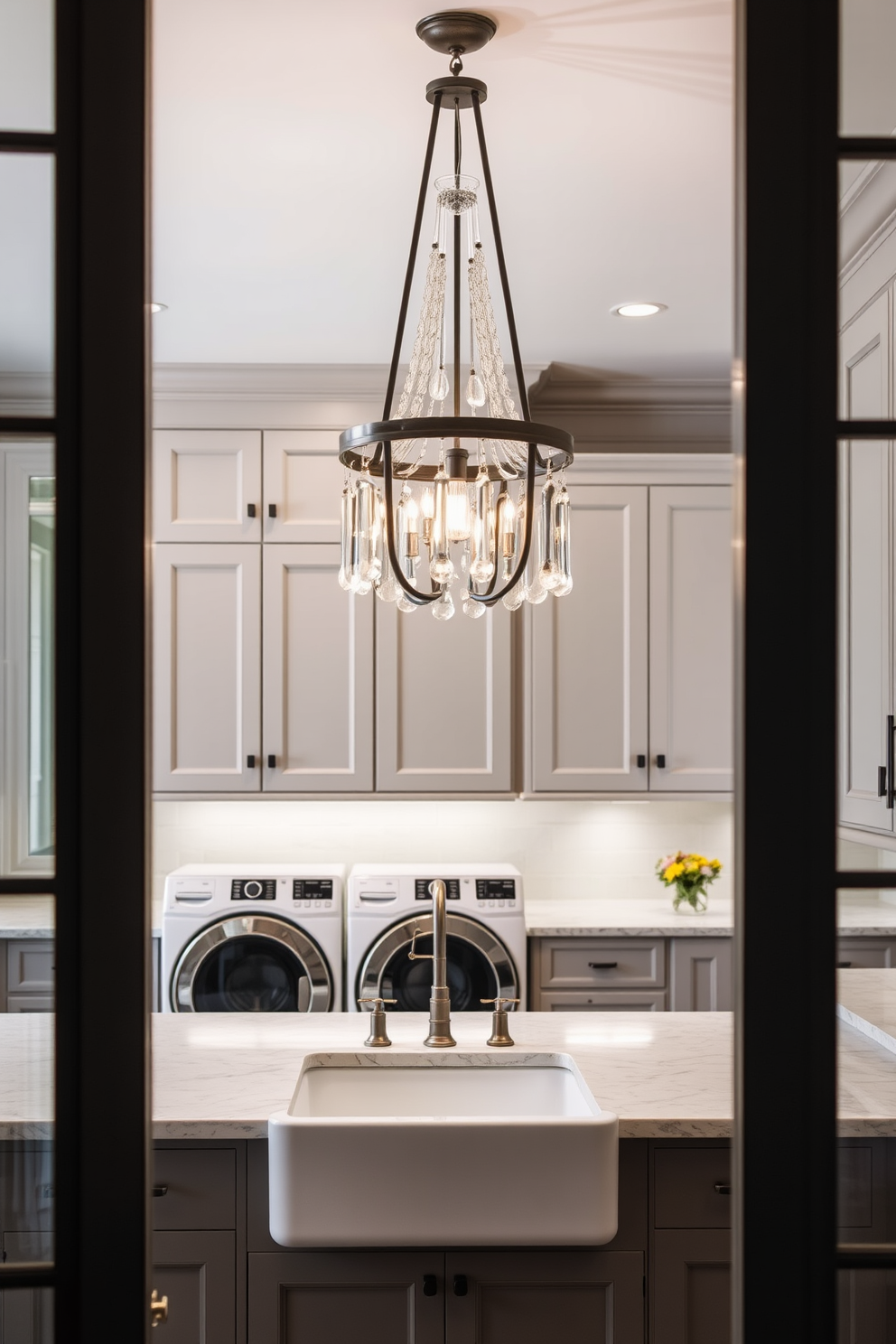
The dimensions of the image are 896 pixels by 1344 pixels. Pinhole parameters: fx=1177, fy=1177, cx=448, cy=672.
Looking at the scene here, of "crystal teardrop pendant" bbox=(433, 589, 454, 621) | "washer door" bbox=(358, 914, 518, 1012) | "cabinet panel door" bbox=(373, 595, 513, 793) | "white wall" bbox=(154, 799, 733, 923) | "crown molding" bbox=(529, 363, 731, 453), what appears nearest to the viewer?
"crystal teardrop pendant" bbox=(433, 589, 454, 621)

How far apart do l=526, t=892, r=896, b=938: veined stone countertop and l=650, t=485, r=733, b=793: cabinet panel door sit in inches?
17.4

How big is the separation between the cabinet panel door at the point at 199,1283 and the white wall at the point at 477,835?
7.99 ft

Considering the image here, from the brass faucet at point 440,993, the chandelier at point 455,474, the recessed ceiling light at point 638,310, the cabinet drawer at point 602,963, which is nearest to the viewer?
the chandelier at point 455,474

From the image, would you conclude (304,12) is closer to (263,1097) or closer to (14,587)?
(14,587)

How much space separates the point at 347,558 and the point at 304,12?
35.3 inches

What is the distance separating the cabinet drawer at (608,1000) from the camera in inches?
151

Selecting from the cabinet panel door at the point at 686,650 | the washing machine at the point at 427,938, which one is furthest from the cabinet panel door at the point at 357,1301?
the cabinet panel door at the point at 686,650

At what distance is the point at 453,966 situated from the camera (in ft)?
12.3

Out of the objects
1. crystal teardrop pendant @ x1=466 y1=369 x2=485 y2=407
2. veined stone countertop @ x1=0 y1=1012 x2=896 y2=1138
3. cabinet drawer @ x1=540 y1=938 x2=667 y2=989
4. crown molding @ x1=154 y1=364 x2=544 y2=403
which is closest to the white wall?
cabinet drawer @ x1=540 y1=938 x2=667 y2=989

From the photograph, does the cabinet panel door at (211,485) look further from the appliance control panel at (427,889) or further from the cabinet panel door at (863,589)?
the cabinet panel door at (863,589)

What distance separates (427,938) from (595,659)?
1111mm

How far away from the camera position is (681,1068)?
2.25 m

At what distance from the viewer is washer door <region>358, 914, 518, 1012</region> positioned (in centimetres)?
373

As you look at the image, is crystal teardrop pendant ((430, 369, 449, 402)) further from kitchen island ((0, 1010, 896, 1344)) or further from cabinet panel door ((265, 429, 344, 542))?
cabinet panel door ((265, 429, 344, 542))
